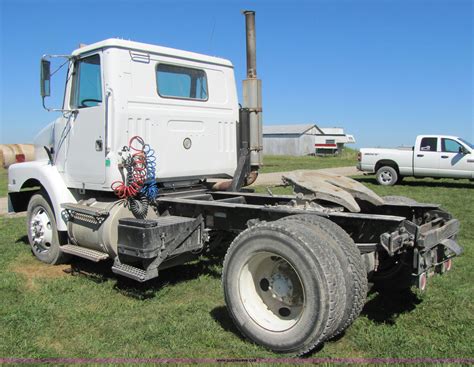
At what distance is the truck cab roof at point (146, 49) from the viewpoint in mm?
5676

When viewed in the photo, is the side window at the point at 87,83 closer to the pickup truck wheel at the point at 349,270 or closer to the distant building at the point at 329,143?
the pickup truck wheel at the point at 349,270

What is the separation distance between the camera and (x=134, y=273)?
5.15 m

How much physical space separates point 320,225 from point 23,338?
2864mm

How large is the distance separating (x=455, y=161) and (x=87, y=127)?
1487 cm

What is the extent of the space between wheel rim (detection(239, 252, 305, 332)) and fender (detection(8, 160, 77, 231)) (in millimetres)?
3156

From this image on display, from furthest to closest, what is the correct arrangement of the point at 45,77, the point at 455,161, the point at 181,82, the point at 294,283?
the point at 455,161 < the point at 181,82 < the point at 45,77 < the point at 294,283

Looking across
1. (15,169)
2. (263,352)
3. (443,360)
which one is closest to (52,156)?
(15,169)

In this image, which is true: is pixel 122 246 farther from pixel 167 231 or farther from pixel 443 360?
pixel 443 360

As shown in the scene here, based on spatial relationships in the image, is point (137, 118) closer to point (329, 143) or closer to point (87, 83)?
point (87, 83)

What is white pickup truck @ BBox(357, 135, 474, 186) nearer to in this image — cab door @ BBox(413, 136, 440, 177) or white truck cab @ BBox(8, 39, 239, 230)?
cab door @ BBox(413, 136, 440, 177)

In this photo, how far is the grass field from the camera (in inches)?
162

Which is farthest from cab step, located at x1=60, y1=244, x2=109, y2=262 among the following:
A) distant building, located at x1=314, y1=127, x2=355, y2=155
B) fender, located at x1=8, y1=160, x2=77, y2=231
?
distant building, located at x1=314, y1=127, x2=355, y2=155

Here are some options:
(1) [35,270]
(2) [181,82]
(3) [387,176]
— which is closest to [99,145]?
(2) [181,82]

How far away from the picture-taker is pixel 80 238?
6.12 metres
